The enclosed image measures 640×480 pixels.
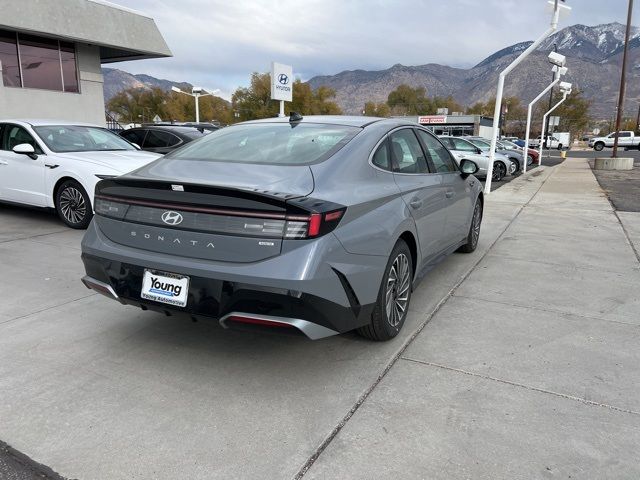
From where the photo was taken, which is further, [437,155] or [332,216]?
[437,155]

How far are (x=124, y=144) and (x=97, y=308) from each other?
4.69 meters

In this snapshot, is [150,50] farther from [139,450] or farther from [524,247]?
[139,450]

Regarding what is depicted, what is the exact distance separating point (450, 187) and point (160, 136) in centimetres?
741

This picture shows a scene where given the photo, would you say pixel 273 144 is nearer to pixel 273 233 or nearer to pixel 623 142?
pixel 273 233

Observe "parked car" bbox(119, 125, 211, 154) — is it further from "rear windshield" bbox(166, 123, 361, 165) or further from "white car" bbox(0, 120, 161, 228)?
"rear windshield" bbox(166, 123, 361, 165)

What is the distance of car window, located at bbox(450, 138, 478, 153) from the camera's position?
56.9 feet

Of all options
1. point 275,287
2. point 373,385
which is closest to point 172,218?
point 275,287

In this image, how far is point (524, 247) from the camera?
21.7 ft

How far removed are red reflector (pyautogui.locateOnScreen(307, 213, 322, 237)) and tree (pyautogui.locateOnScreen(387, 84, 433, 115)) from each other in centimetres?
11333

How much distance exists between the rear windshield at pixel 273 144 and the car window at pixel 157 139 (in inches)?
259

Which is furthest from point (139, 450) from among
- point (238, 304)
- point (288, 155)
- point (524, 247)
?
point (524, 247)

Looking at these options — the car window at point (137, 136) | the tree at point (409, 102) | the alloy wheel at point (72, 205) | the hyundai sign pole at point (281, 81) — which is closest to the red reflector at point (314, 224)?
the alloy wheel at point (72, 205)

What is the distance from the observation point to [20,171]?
7.32 meters

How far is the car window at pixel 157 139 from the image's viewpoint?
33.7ft
